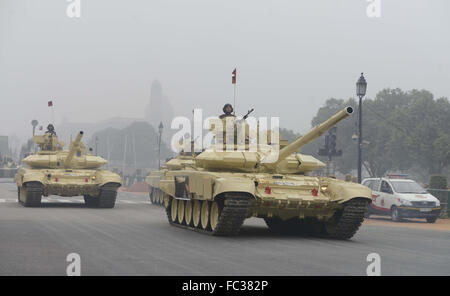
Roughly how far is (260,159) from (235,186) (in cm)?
235

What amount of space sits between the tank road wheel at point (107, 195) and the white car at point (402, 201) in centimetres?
938

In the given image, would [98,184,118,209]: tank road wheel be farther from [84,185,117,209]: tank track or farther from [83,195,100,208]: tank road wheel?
[83,195,100,208]: tank road wheel

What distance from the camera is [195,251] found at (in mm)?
13000

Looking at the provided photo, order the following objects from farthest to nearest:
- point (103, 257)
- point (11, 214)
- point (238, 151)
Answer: point (11, 214) < point (238, 151) < point (103, 257)

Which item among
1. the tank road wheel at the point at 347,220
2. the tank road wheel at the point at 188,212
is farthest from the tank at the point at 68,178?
the tank road wheel at the point at 347,220

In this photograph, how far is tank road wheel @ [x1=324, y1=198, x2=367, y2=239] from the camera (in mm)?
16000

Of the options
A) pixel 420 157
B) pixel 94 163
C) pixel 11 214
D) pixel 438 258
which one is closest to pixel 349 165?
pixel 420 157

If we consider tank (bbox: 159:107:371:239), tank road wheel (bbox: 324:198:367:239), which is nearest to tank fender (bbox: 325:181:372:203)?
tank (bbox: 159:107:371:239)

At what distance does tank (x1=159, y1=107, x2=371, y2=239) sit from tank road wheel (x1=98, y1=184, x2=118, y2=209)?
9.39 metres

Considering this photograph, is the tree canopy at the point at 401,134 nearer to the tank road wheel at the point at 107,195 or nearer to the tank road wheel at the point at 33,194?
the tank road wheel at the point at 107,195

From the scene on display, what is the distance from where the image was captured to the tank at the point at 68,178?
1053 inches
